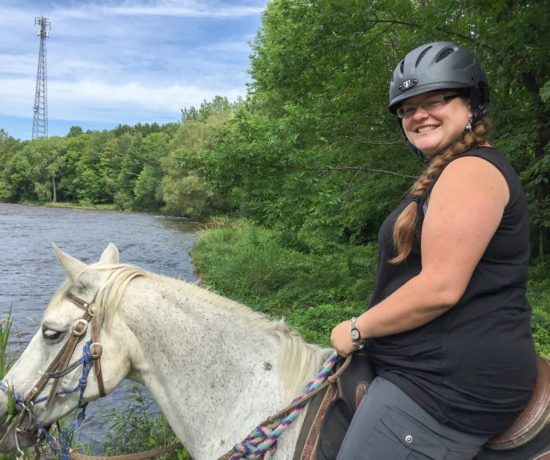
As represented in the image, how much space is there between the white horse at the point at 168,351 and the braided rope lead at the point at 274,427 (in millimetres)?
189

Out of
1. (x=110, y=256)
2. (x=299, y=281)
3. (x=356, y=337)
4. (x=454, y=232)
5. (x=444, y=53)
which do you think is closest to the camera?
(x=454, y=232)

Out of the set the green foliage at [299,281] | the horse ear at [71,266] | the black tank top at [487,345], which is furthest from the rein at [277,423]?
the green foliage at [299,281]

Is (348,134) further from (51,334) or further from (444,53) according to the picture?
(51,334)

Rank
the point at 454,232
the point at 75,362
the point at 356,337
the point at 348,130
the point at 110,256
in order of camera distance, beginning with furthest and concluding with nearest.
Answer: the point at 348,130 → the point at 110,256 → the point at 75,362 → the point at 356,337 → the point at 454,232

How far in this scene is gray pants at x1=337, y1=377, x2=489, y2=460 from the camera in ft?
5.22

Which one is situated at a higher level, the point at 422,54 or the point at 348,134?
the point at 348,134

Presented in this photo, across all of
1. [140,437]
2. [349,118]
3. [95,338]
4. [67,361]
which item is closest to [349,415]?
[95,338]

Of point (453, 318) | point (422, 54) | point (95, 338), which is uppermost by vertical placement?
point (422, 54)

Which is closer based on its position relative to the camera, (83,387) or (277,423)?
(277,423)

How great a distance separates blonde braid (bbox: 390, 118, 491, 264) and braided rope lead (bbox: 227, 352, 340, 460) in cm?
65

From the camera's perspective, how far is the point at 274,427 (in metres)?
1.97

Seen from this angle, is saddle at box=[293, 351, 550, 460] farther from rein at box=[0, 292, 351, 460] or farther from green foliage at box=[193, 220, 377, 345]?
→ green foliage at box=[193, 220, 377, 345]

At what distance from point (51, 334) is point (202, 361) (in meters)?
0.81

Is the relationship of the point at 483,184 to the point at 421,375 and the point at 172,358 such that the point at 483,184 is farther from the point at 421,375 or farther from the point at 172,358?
the point at 172,358
